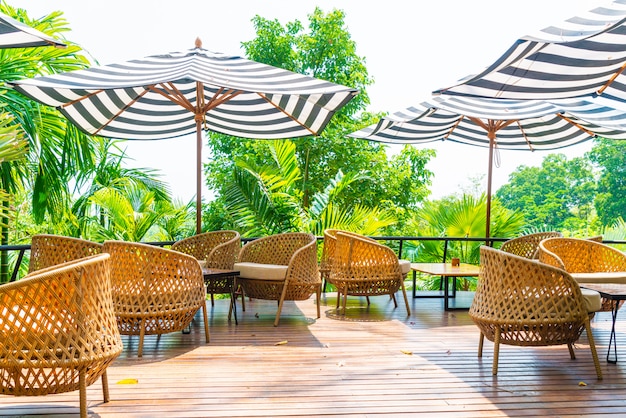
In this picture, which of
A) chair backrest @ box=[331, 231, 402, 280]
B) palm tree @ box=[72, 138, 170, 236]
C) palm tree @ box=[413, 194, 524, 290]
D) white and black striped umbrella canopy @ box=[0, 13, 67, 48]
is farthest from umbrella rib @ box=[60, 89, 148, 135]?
palm tree @ box=[72, 138, 170, 236]

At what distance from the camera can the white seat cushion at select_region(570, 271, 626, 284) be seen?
512 centimetres

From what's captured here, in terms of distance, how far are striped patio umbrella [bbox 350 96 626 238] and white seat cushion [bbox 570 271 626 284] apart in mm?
1903

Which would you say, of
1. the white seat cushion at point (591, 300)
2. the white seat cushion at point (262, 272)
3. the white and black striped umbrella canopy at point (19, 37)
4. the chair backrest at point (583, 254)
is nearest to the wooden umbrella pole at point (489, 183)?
the chair backrest at point (583, 254)

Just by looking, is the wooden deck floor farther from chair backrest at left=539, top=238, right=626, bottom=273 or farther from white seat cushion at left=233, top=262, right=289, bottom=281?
chair backrest at left=539, top=238, right=626, bottom=273

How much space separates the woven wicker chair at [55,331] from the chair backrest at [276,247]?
144 inches

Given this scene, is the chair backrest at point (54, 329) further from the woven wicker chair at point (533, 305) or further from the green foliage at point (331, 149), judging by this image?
the green foliage at point (331, 149)

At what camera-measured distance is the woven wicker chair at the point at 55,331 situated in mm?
2545

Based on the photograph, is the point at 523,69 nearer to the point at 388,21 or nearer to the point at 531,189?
the point at 531,189

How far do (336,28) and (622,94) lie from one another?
1681 cm

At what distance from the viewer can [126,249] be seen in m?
4.30

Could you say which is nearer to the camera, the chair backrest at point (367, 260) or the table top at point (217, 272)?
the table top at point (217, 272)

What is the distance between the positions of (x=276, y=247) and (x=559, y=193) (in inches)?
1507

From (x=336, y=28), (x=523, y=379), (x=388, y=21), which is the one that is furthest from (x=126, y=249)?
(x=388, y=21)

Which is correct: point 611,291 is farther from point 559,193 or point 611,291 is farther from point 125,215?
point 559,193
